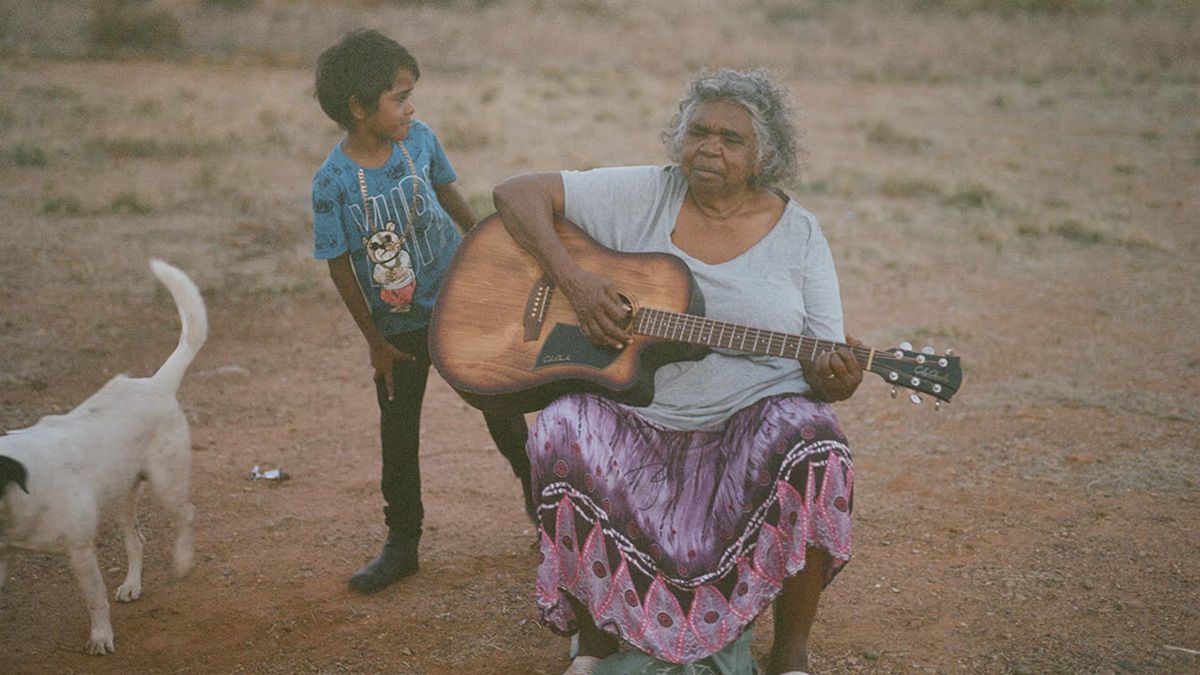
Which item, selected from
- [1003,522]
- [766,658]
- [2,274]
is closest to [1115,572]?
[1003,522]

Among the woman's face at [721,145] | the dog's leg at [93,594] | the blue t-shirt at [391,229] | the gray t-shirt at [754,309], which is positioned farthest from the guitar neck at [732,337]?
the dog's leg at [93,594]

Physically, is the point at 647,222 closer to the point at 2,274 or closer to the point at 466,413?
the point at 466,413

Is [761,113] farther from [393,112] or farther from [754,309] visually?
[393,112]

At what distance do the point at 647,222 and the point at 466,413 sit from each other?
7.98ft

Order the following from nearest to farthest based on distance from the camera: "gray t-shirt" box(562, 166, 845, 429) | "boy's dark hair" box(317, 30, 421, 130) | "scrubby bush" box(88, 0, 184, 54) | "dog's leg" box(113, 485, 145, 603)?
"gray t-shirt" box(562, 166, 845, 429), "boy's dark hair" box(317, 30, 421, 130), "dog's leg" box(113, 485, 145, 603), "scrubby bush" box(88, 0, 184, 54)

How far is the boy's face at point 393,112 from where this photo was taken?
3.45m

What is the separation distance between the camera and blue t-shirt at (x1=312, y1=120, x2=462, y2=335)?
11.5 ft

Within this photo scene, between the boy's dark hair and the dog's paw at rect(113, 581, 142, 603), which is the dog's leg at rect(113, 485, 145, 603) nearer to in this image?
the dog's paw at rect(113, 581, 142, 603)

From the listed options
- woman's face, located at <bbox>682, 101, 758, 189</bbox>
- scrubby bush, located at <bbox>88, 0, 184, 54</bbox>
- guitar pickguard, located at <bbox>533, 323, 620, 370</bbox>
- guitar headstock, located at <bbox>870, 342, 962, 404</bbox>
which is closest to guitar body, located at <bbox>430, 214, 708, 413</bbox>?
guitar pickguard, located at <bbox>533, 323, 620, 370</bbox>

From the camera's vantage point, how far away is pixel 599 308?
3.35 metres

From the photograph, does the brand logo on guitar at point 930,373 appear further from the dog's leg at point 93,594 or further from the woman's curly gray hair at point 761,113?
the dog's leg at point 93,594

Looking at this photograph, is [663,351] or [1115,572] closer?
[663,351]

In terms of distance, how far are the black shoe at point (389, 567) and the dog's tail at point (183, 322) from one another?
94cm

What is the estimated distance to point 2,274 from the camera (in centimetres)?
741
